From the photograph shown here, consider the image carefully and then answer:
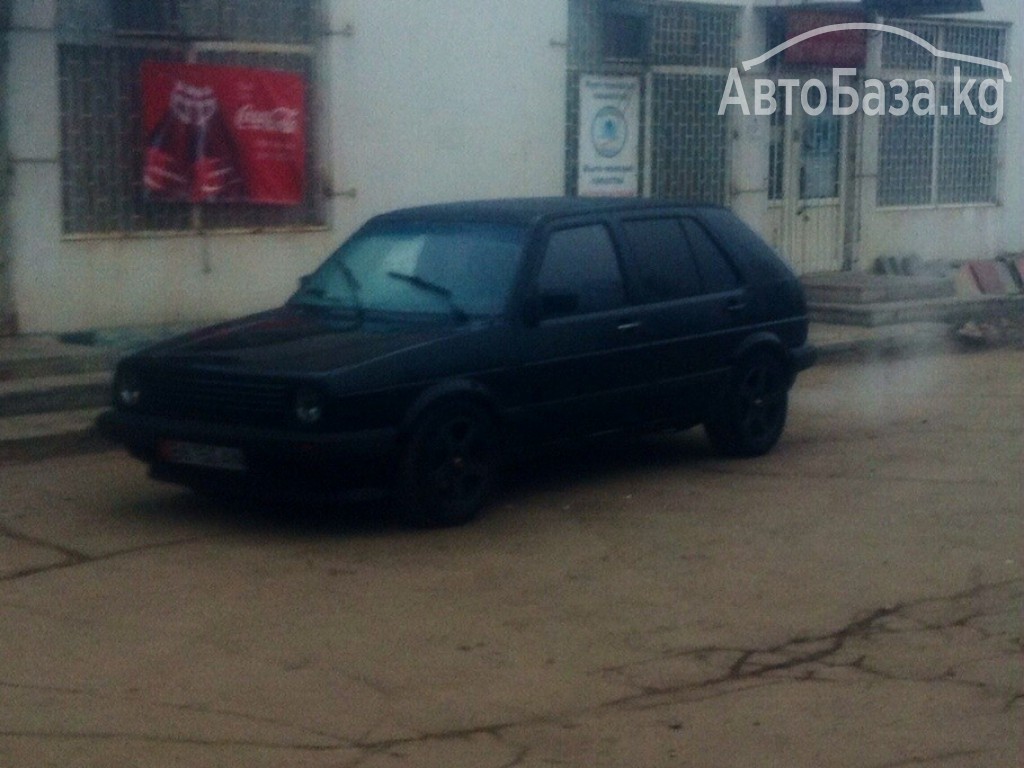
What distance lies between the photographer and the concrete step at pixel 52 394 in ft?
35.1

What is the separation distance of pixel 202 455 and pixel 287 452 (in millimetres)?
555

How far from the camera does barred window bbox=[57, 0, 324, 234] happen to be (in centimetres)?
1238

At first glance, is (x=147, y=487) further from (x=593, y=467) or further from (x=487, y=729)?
(x=487, y=729)

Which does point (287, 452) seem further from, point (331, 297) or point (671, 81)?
point (671, 81)

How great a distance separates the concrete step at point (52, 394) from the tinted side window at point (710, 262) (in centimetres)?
413

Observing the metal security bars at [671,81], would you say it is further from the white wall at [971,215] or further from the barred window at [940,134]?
the barred window at [940,134]

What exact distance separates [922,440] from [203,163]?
19.6 feet

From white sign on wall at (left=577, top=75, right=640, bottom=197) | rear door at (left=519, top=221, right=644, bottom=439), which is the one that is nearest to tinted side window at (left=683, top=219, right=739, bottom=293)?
rear door at (left=519, top=221, right=644, bottom=439)

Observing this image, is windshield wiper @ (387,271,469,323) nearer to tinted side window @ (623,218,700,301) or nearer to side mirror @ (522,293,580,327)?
side mirror @ (522,293,580,327)

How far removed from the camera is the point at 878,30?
19.3 metres

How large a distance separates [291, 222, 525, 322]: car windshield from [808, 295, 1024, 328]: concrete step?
845 centimetres

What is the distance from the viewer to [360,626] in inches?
264

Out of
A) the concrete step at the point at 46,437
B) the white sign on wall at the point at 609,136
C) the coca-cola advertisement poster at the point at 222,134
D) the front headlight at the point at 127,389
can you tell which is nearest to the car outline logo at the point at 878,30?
the white sign on wall at the point at 609,136

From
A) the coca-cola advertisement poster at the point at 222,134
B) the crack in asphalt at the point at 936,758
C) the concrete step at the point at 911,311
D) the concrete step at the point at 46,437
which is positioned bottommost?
the crack in asphalt at the point at 936,758
